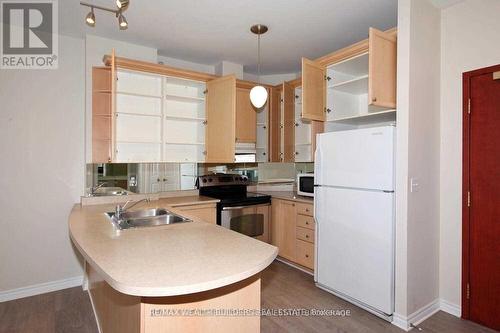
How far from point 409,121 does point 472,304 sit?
1635 mm

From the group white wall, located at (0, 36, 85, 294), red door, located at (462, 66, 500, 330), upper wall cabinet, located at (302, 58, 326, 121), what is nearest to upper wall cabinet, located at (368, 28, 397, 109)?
red door, located at (462, 66, 500, 330)

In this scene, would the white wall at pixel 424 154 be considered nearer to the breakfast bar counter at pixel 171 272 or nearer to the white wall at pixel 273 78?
the breakfast bar counter at pixel 171 272

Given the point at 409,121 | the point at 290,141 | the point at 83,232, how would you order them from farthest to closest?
the point at 290,141 < the point at 409,121 < the point at 83,232

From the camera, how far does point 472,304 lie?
2.36m

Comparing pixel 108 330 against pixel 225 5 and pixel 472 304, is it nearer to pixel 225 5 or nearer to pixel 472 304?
pixel 225 5

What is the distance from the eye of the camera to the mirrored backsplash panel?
10.2 ft

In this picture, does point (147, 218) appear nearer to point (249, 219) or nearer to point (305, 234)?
point (249, 219)

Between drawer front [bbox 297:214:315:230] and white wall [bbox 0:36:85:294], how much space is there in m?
2.49

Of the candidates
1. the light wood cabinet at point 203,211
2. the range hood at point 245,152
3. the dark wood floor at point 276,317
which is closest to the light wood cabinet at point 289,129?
the range hood at point 245,152

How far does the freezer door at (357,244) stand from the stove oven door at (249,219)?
0.92 m

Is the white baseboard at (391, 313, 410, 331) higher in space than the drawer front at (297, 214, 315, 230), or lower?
lower

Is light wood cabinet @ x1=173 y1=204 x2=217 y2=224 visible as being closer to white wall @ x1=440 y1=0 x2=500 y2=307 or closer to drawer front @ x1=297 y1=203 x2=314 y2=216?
drawer front @ x1=297 y1=203 x2=314 y2=216

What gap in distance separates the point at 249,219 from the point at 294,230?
58 centimetres

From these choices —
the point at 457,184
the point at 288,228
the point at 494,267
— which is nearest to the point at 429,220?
the point at 457,184
